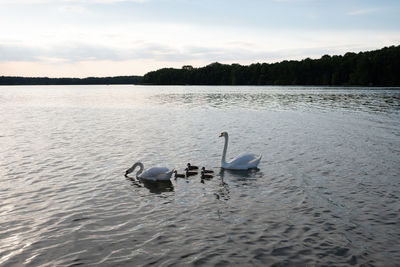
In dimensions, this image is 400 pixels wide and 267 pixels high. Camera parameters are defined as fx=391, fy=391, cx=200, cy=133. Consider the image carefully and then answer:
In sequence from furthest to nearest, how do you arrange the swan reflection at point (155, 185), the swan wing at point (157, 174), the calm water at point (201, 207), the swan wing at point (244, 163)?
the swan wing at point (244, 163) → the swan wing at point (157, 174) → the swan reflection at point (155, 185) → the calm water at point (201, 207)

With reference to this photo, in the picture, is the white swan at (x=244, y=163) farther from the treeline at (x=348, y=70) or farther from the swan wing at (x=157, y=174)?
the treeline at (x=348, y=70)

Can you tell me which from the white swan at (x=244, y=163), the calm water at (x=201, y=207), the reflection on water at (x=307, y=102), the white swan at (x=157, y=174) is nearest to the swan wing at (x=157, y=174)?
the white swan at (x=157, y=174)

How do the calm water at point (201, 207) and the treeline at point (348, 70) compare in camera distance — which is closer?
the calm water at point (201, 207)

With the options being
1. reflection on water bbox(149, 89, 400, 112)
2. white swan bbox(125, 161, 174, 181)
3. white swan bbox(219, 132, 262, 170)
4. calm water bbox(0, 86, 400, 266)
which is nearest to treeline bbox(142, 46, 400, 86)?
reflection on water bbox(149, 89, 400, 112)

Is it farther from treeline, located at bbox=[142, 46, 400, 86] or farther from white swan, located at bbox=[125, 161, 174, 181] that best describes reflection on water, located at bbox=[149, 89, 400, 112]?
treeline, located at bbox=[142, 46, 400, 86]

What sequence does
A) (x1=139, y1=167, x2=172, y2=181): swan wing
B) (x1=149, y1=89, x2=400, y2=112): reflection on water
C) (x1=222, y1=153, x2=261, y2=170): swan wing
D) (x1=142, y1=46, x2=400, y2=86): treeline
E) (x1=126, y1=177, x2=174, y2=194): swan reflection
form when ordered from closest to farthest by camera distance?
1. (x1=126, y1=177, x2=174, y2=194): swan reflection
2. (x1=139, y1=167, x2=172, y2=181): swan wing
3. (x1=222, y1=153, x2=261, y2=170): swan wing
4. (x1=149, y1=89, x2=400, y2=112): reflection on water
5. (x1=142, y1=46, x2=400, y2=86): treeline

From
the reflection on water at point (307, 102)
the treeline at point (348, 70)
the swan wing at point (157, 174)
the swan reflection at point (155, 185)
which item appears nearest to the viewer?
the swan reflection at point (155, 185)

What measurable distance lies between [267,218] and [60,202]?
635 cm

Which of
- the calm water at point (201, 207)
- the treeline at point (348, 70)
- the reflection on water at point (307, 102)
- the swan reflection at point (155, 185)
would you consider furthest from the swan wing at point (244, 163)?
the treeline at point (348, 70)

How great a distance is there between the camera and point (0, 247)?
8.87 metres

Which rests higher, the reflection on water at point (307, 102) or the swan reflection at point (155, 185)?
the swan reflection at point (155, 185)

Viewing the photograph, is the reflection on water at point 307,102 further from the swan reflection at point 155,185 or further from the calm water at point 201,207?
the swan reflection at point 155,185

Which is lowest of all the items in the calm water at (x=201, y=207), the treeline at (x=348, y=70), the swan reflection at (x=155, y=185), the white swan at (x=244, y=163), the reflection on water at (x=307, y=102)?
the reflection on water at (x=307, y=102)

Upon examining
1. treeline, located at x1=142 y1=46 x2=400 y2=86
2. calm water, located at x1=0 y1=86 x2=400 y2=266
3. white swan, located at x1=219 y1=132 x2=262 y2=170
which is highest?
treeline, located at x1=142 y1=46 x2=400 y2=86
